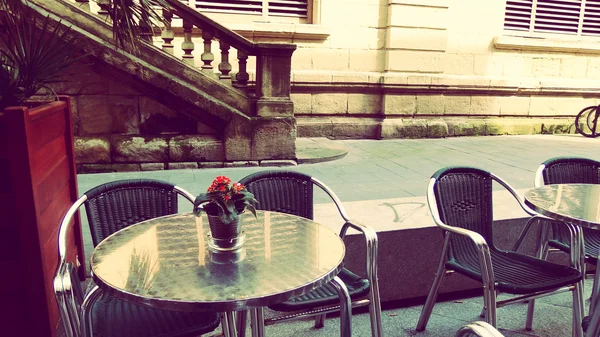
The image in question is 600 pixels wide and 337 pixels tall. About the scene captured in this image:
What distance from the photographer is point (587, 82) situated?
962 centimetres

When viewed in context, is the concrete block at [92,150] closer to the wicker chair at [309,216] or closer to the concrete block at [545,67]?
the wicker chair at [309,216]

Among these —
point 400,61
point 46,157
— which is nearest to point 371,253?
point 46,157

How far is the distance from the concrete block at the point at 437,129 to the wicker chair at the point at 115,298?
22.3ft

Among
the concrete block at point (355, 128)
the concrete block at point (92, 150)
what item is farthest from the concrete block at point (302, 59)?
the concrete block at point (92, 150)

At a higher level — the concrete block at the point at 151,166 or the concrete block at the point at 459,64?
the concrete block at the point at 459,64

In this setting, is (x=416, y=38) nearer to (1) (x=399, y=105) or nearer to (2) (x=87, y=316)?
(1) (x=399, y=105)

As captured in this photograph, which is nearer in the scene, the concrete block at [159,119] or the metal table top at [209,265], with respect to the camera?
the metal table top at [209,265]

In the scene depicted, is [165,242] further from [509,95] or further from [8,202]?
[509,95]

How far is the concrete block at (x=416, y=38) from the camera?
26.9 feet

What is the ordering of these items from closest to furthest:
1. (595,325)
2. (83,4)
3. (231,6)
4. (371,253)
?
(595,325), (371,253), (83,4), (231,6)

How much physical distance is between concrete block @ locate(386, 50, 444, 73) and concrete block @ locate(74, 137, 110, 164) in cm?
496

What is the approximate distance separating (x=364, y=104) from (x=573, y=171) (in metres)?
5.29

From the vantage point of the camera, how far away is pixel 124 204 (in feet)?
8.01

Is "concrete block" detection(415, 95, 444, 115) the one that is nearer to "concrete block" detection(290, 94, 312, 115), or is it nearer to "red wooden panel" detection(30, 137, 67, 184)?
"concrete block" detection(290, 94, 312, 115)
